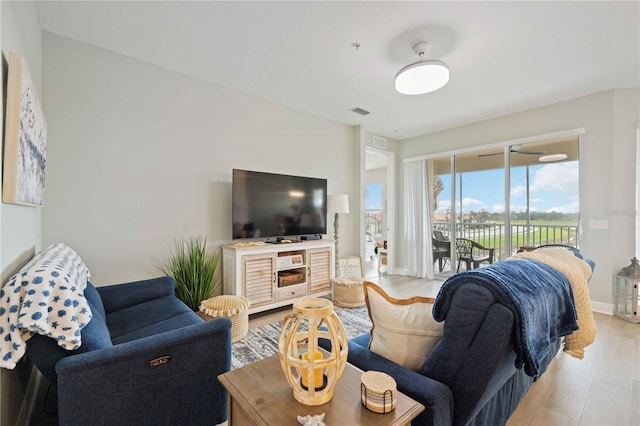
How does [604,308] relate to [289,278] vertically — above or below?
below

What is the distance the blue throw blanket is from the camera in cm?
96

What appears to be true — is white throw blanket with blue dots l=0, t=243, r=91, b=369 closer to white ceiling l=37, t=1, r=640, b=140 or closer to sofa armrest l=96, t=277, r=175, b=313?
sofa armrest l=96, t=277, r=175, b=313

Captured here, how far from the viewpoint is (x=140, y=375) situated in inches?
49.4

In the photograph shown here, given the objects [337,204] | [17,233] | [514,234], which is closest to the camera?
[17,233]

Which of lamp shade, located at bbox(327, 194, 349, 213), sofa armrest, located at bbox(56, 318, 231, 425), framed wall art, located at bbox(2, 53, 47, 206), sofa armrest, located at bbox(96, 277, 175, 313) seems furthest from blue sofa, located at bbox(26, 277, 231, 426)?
lamp shade, located at bbox(327, 194, 349, 213)

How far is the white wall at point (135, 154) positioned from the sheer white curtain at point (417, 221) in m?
2.94

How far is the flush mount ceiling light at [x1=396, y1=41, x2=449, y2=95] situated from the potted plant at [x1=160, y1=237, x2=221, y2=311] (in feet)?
8.52

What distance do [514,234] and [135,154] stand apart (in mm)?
5070

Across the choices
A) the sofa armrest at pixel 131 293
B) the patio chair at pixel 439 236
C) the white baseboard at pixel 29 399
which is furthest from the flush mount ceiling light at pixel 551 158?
the white baseboard at pixel 29 399

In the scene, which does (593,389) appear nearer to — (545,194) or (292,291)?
(292,291)

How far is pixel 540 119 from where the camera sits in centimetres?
389

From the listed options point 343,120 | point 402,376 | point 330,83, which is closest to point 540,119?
point 343,120

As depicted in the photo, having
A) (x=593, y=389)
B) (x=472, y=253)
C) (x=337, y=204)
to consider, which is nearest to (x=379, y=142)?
(x=337, y=204)

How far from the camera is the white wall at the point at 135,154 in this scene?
7.80 ft
